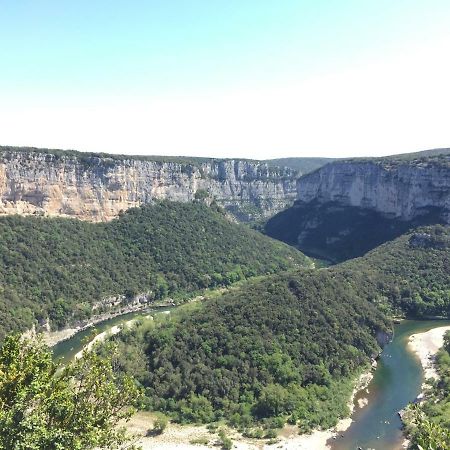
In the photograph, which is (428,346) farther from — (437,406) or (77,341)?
(77,341)

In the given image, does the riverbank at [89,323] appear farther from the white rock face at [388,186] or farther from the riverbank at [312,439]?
the white rock face at [388,186]

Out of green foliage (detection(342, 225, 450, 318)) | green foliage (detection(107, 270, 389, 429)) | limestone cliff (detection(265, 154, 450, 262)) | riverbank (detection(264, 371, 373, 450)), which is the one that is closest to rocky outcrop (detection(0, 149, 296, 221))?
limestone cliff (detection(265, 154, 450, 262))

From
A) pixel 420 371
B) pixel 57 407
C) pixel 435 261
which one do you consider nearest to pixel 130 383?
pixel 57 407

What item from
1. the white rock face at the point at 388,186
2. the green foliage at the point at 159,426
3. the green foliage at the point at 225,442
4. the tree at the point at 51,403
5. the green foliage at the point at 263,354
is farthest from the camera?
the white rock face at the point at 388,186

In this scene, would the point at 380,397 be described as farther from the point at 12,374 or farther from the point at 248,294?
the point at 12,374

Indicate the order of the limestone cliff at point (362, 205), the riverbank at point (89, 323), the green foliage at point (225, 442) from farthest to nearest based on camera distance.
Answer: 1. the limestone cliff at point (362, 205)
2. the riverbank at point (89, 323)
3. the green foliage at point (225, 442)

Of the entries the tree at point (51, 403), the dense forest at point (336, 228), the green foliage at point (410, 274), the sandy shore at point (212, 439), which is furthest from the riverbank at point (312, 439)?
the dense forest at point (336, 228)
